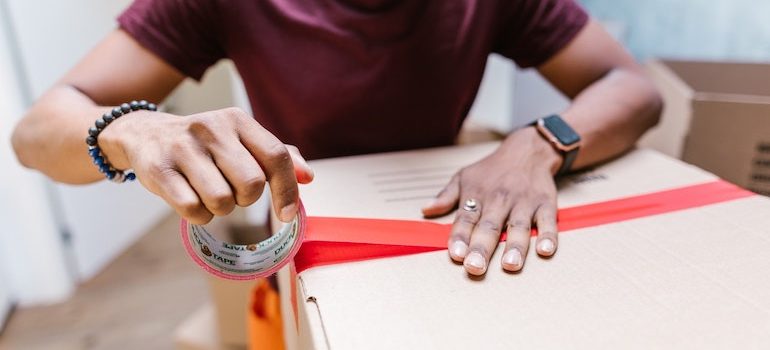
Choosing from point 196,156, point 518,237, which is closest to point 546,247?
point 518,237

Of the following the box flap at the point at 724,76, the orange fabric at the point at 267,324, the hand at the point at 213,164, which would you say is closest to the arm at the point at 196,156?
the hand at the point at 213,164

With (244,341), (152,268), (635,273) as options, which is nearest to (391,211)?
(635,273)

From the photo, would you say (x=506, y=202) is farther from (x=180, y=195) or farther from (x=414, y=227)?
(x=180, y=195)

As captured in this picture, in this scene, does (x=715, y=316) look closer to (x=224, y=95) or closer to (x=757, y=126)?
(x=757, y=126)

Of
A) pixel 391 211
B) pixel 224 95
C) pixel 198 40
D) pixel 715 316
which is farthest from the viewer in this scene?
pixel 224 95

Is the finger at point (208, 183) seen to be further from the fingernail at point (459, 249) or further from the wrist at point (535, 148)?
the wrist at point (535, 148)

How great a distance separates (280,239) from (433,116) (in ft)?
1.32

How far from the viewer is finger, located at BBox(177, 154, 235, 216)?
16.4 inches

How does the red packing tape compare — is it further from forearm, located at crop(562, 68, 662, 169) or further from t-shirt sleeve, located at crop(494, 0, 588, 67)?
t-shirt sleeve, located at crop(494, 0, 588, 67)

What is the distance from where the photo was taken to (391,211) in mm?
585

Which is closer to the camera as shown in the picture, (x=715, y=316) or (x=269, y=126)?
(x=715, y=316)

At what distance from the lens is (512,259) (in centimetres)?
49

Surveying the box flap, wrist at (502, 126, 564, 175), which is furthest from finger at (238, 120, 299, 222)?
the box flap

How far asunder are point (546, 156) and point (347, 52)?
306 millimetres
